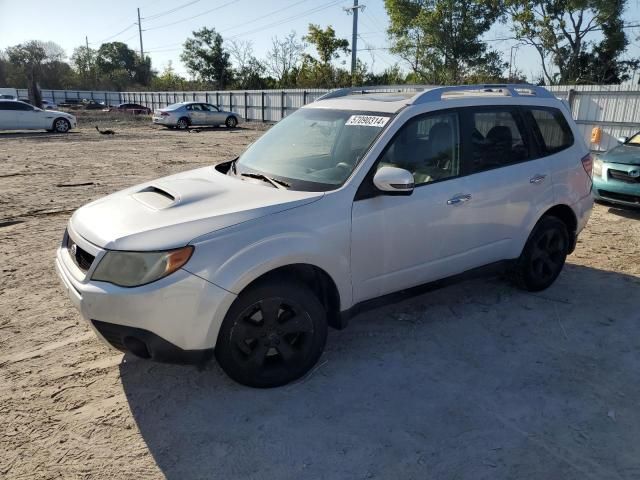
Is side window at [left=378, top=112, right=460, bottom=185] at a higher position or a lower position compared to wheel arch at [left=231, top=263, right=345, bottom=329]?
higher

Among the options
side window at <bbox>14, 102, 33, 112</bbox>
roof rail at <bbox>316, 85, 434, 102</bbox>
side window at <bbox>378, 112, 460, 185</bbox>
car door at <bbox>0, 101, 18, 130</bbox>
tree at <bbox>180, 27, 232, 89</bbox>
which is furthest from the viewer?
tree at <bbox>180, 27, 232, 89</bbox>

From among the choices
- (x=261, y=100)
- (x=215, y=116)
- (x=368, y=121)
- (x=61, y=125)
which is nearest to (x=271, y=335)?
(x=368, y=121)

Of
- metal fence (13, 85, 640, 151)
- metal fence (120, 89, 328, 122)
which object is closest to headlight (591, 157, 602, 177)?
metal fence (13, 85, 640, 151)

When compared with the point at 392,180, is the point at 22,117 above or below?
below

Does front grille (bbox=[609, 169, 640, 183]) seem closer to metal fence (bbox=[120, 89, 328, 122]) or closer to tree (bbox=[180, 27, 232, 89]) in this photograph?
metal fence (bbox=[120, 89, 328, 122])

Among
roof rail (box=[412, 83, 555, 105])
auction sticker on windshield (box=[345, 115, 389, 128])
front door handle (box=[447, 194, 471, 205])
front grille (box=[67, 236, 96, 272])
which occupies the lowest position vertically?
front grille (box=[67, 236, 96, 272])

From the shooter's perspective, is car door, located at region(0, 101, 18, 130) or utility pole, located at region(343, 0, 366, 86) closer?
car door, located at region(0, 101, 18, 130)

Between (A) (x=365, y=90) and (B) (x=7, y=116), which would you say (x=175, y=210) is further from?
(B) (x=7, y=116)

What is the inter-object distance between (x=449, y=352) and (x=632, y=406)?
1157 millimetres

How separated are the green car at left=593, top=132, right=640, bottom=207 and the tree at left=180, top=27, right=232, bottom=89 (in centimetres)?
5686

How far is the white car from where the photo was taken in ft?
71.8

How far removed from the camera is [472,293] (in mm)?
4688

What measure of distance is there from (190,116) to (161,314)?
87.0 feet

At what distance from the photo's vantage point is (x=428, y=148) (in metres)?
3.68
